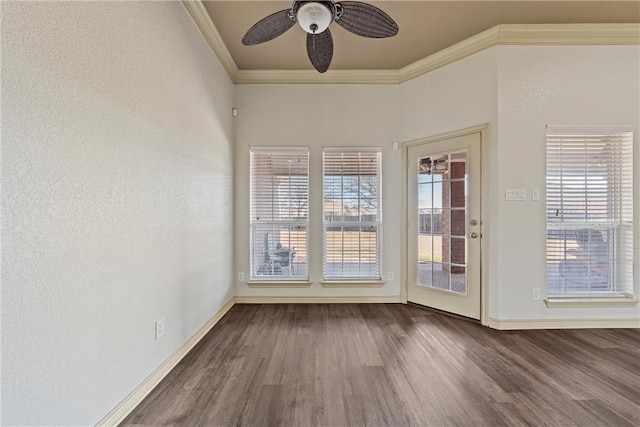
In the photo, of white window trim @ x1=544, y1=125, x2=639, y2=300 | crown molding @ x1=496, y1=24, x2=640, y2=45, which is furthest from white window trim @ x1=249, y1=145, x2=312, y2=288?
white window trim @ x1=544, y1=125, x2=639, y2=300

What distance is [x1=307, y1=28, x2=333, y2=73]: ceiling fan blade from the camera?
76.6 inches

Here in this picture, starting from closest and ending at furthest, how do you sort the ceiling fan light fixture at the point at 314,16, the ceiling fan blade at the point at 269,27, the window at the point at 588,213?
1. the ceiling fan light fixture at the point at 314,16
2. the ceiling fan blade at the point at 269,27
3. the window at the point at 588,213

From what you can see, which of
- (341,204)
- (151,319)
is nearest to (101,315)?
(151,319)

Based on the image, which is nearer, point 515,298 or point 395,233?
point 515,298

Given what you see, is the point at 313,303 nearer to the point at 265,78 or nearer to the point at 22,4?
the point at 265,78

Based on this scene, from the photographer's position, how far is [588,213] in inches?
111

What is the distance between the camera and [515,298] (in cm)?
276

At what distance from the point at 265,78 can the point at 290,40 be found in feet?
2.54

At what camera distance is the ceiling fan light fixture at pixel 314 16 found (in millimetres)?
1709

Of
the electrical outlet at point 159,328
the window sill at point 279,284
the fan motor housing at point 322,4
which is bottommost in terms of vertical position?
the window sill at point 279,284

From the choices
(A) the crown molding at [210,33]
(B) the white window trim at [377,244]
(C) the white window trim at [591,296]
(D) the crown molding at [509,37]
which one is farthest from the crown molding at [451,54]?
(A) the crown molding at [210,33]

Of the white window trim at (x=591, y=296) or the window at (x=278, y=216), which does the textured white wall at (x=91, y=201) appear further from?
the white window trim at (x=591, y=296)

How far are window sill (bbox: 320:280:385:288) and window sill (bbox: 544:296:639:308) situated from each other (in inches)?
68.2

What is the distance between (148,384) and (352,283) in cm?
A: 232
